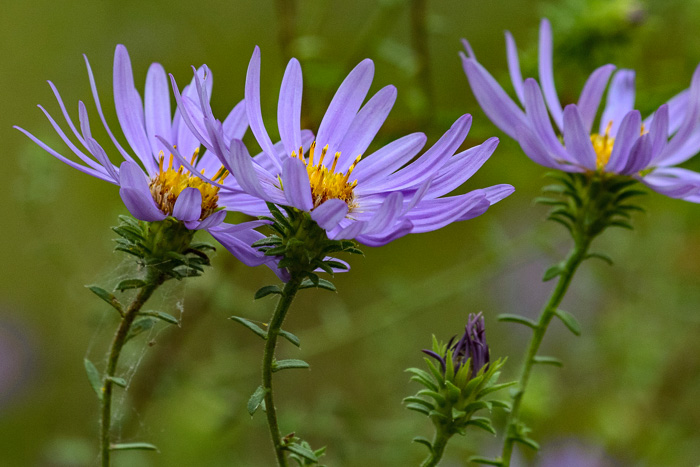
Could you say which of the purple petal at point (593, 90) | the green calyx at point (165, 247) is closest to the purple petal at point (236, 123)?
the green calyx at point (165, 247)

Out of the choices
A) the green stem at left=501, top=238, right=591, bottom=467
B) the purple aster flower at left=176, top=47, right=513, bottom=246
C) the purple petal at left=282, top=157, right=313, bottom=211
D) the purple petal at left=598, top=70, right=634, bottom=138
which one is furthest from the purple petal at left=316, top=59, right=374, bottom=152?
the purple petal at left=598, top=70, right=634, bottom=138

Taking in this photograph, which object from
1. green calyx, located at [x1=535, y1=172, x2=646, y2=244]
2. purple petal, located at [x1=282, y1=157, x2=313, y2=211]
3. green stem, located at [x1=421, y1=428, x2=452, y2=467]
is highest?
green calyx, located at [x1=535, y1=172, x2=646, y2=244]

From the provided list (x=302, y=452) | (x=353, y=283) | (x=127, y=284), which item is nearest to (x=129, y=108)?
(x=127, y=284)

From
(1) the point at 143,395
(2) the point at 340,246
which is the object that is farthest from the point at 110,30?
(2) the point at 340,246

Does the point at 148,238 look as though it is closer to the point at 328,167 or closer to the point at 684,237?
the point at 328,167

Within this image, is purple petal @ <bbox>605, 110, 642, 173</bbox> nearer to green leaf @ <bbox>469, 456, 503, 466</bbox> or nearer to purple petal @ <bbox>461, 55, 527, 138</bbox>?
purple petal @ <bbox>461, 55, 527, 138</bbox>
